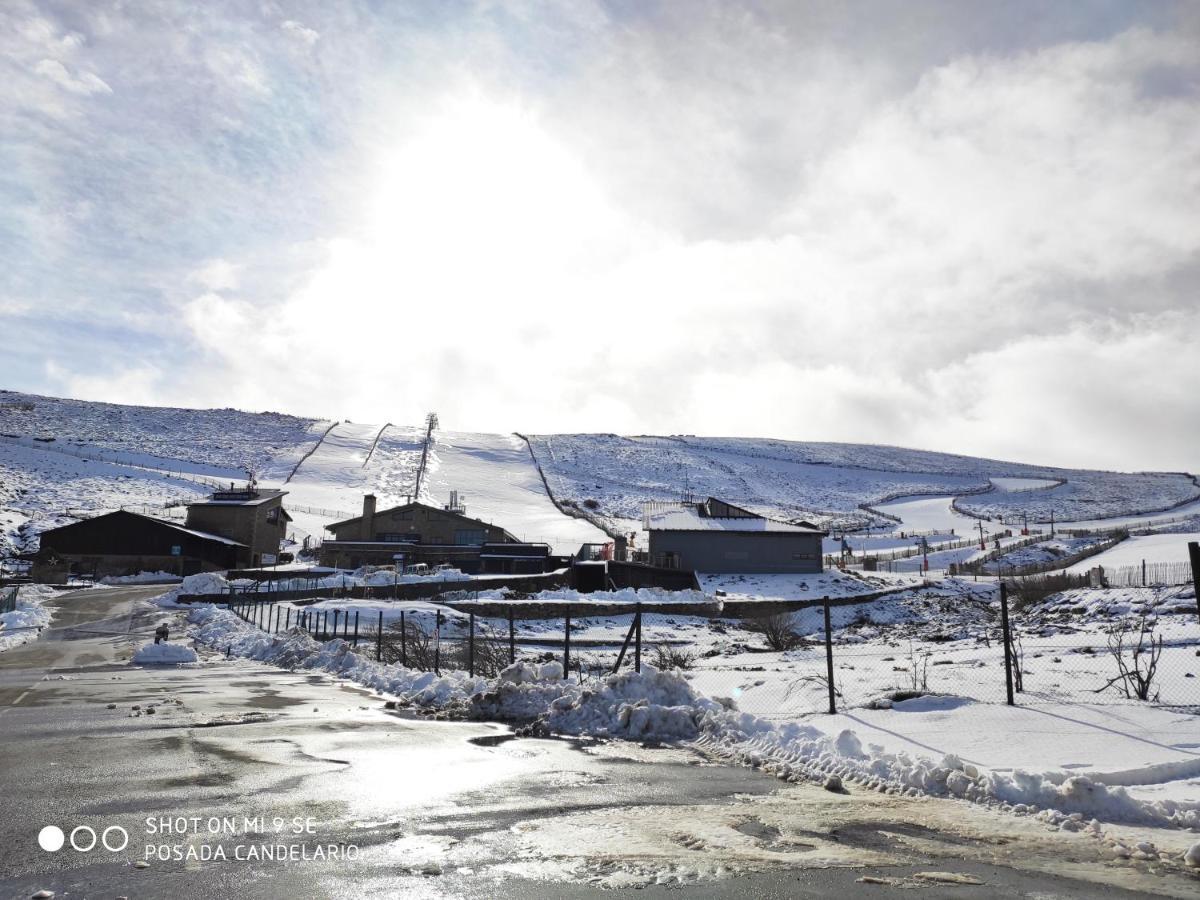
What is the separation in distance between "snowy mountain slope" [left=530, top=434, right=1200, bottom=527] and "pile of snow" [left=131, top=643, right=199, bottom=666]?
71.8 metres

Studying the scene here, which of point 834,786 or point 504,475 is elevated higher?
point 504,475

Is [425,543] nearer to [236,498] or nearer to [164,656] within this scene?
[236,498]

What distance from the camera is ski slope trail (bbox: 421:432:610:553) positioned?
8238cm

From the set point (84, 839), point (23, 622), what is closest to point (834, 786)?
point (84, 839)

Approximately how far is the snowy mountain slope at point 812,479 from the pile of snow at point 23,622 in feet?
203

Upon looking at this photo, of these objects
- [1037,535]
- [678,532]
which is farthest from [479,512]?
[1037,535]

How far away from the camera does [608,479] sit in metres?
120

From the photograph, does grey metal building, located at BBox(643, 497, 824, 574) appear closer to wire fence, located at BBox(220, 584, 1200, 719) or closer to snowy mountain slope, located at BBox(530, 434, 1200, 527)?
wire fence, located at BBox(220, 584, 1200, 719)

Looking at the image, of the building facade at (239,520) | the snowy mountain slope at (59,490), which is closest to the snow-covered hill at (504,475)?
the snowy mountain slope at (59,490)

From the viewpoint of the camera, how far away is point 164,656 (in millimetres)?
20203

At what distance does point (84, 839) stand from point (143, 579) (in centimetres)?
5671

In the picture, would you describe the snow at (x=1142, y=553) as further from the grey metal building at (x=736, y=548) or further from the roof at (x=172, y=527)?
the roof at (x=172, y=527)

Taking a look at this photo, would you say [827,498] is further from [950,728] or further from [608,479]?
[950,728]

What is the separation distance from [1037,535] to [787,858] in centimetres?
8522
